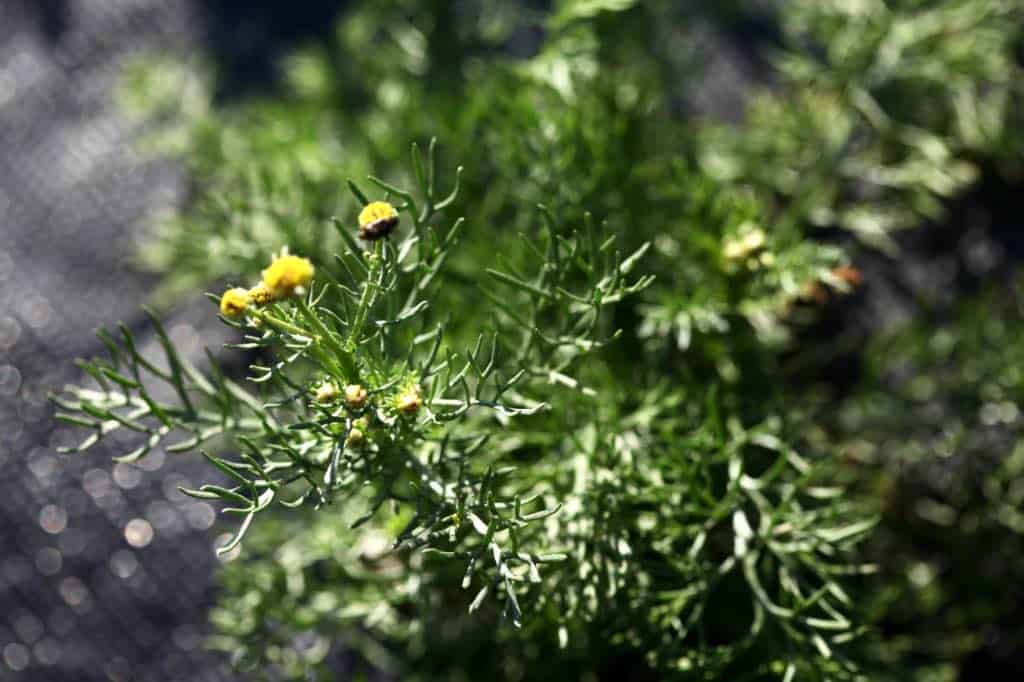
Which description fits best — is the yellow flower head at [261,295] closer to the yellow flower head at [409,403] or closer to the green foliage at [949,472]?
the yellow flower head at [409,403]

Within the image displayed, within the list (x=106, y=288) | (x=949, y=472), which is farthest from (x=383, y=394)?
(x=106, y=288)

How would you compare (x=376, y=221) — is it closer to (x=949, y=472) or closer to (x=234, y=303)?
(x=234, y=303)

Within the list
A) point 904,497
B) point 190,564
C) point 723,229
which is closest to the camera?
point 723,229

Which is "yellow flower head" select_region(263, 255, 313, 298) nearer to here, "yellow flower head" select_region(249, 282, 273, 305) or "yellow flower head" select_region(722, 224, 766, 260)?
"yellow flower head" select_region(249, 282, 273, 305)

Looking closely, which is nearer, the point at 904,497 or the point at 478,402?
the point at 478,402

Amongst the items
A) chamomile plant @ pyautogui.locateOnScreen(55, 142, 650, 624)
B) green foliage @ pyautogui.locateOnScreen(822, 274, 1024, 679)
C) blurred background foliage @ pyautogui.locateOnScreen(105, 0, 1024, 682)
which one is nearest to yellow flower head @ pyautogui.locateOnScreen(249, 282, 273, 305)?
chamomile plant @ pyautogui.locateOnScreen(55, 142, 650, 624)

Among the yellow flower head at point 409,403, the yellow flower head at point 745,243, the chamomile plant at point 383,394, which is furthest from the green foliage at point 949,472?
the yellow flower head at point 409,403

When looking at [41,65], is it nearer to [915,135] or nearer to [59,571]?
[59,571]

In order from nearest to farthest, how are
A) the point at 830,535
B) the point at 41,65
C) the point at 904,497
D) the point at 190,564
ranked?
the point at 830,535
the point at 904,497
the point at 190,564
the point at 41,65

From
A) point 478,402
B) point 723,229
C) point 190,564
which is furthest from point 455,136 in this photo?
point 190,564
